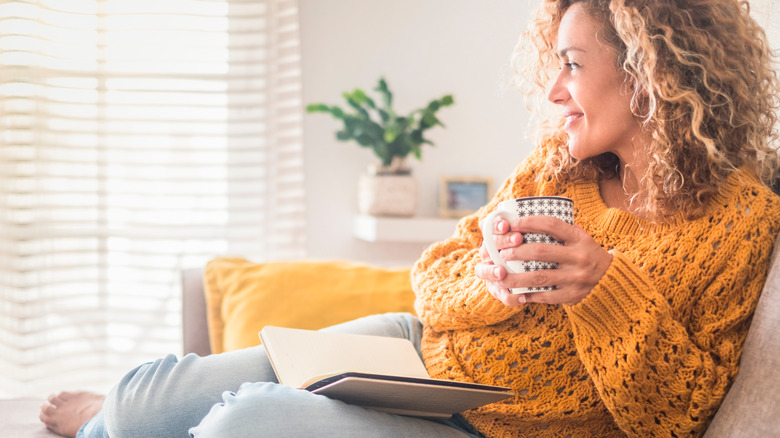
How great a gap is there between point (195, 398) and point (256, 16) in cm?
194

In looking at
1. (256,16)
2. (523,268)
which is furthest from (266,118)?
(523,268)

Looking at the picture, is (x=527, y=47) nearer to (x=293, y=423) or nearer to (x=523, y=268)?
(x=523, y=268)

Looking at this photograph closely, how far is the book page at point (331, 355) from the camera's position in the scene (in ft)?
3.21

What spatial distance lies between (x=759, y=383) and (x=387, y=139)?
73.7 inches

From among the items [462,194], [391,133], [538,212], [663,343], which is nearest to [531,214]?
[538,212]

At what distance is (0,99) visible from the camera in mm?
2426

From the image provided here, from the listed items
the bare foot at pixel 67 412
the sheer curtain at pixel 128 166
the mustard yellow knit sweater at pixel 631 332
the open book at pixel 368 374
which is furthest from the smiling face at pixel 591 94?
the sheer curtain at pixel 128 166

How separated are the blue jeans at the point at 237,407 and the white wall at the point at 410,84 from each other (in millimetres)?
1685

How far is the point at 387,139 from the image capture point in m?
2.58

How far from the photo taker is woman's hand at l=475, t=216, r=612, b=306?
2.67 feet

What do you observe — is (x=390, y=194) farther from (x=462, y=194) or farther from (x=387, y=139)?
(x=462, y=194)

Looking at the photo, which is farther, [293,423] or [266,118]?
[266,118]

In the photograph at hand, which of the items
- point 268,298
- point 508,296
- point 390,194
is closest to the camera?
point 508,296

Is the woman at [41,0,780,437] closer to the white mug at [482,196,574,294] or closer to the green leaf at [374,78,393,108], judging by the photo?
Answer: the white mug at [482,196,574,294]
